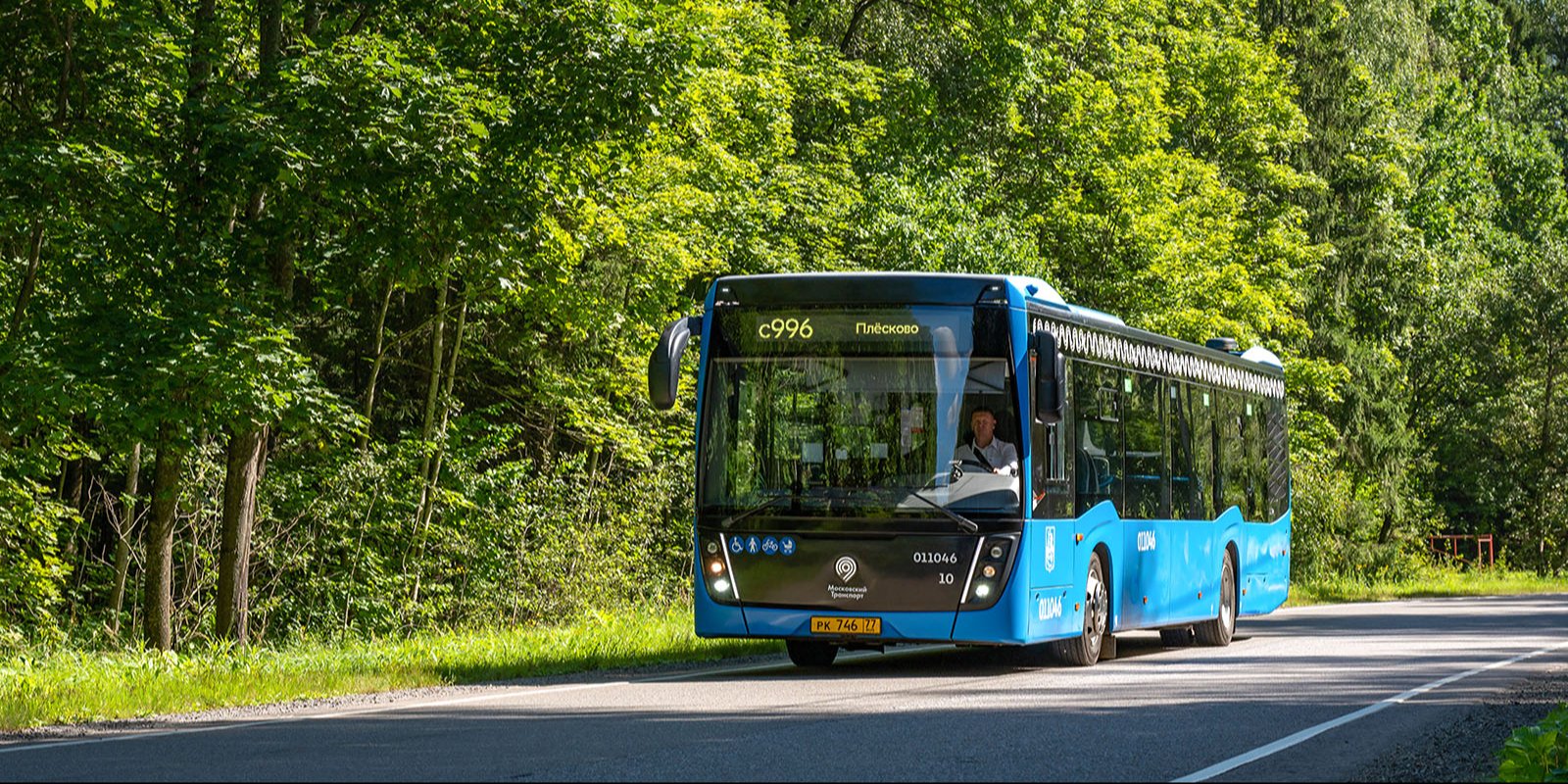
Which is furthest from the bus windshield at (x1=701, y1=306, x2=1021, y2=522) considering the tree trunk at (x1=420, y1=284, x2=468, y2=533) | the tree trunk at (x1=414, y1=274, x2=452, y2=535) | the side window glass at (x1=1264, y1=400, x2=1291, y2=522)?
the tree trunk at (x1=414, y1=274, x2=452, y2=535)

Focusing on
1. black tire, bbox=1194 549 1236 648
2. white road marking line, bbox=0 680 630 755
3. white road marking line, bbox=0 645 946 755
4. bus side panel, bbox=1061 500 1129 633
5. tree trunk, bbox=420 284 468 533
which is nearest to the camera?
white road marking line, bbox=0 680 630 755

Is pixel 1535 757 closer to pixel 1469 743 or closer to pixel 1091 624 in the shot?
pixel 1469 743

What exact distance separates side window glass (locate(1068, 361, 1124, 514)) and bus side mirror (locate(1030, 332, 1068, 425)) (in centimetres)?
109

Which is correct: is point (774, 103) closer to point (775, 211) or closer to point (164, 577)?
point (775, 211)

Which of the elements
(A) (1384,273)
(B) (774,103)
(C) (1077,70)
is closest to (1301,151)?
(A) (1384,273)

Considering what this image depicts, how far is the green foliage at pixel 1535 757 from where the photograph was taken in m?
9.05

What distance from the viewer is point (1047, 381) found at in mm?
15234

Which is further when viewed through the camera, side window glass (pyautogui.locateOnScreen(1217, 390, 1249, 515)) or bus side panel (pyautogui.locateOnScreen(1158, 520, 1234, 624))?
side window glass (pyautogui.locateOnScreen(1217, 390, 1249, 515))

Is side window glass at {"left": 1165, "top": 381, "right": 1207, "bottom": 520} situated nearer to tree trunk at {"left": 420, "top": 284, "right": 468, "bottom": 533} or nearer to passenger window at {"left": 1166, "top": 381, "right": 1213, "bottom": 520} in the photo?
passenger window at {"left": 1166, "top": 381, "right": 1213, "bottom": 520}

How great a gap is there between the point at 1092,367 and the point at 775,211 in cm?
1338

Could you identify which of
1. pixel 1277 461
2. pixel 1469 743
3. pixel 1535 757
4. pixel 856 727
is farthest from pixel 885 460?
pixel 1277 461

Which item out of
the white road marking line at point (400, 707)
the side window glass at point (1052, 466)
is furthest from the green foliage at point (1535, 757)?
the white road marking line at point (400, 707)

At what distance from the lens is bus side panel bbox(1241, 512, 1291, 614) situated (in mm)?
22766

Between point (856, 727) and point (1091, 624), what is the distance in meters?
6.17
